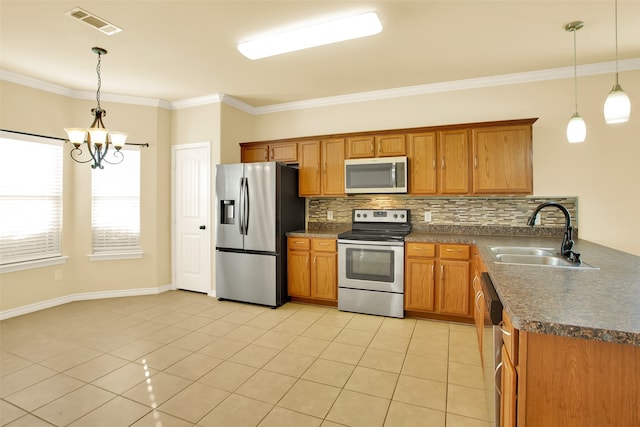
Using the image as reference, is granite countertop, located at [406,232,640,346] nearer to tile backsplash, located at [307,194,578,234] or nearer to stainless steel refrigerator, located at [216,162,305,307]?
tile backsplash, located at [307,194,578,234]

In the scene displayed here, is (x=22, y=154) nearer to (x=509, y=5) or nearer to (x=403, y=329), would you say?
(x=403, y=329)

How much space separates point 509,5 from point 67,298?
18.6 ft

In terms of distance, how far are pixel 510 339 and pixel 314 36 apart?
2588mm

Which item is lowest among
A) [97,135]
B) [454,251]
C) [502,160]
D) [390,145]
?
[454,251]

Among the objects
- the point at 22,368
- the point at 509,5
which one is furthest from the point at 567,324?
the point at 22,368

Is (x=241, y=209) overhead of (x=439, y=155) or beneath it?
beneath

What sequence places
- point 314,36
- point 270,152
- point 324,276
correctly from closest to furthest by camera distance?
point 314,36
point 324,276
point 270,152

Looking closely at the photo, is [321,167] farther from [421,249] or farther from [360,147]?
[421,249]

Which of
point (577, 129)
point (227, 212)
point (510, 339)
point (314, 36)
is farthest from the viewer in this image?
point (227, 212)

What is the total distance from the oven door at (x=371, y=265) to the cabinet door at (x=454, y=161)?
2.91 feet

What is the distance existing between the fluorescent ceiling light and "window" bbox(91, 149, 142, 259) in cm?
261

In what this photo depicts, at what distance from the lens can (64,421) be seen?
1937 mm

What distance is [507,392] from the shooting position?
1.27 m

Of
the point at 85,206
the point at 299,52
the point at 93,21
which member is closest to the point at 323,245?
the point at 299,52
